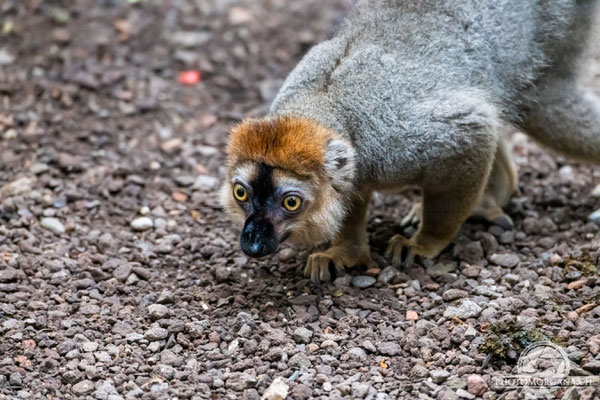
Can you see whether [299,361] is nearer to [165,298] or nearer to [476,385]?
[476,385]

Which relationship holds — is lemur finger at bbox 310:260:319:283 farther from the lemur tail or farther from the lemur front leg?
the lemur tail

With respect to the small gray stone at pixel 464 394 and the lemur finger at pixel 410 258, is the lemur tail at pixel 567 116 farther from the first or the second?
the small gray stone at pixel 464 394

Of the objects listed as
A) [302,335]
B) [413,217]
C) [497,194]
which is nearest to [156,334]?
[302,335]

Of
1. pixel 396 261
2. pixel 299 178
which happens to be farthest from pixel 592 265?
pixel 299 178

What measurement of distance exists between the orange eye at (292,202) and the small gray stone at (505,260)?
6.90 feet

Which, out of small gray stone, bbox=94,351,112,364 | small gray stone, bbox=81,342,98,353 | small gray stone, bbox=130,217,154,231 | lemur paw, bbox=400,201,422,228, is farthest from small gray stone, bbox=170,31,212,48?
small gray stone, bbox=94,351,112,364

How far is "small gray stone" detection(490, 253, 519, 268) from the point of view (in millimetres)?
7707

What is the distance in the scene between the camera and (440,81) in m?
7.56

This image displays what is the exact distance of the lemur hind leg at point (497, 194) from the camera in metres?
8.59

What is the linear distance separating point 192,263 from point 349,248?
1.55 metres

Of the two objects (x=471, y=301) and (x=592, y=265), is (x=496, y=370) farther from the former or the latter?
(x=592, y=265)

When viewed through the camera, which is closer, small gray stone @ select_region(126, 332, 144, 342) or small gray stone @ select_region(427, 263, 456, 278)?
small gray stone @ select_region(126, 332, 144, 342)

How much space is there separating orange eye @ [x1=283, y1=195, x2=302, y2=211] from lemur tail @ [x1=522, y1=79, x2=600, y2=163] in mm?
2755

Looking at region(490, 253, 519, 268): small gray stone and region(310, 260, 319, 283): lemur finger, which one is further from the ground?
region(490, 253, 519, 268): small gray stone
